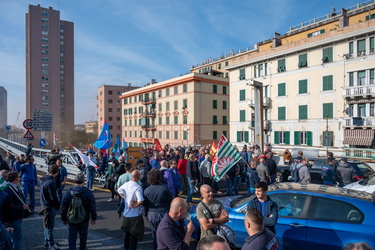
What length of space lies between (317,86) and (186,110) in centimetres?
2065

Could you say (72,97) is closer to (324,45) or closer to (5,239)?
(324,45)

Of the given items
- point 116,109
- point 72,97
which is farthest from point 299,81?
point 72,97

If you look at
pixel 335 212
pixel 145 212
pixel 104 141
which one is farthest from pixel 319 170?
pixel 104 141

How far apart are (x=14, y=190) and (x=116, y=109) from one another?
7358cm

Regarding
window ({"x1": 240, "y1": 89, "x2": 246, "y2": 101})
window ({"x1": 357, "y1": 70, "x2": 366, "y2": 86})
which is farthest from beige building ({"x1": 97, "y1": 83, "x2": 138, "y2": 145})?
window ({"x1": 357, "y1": 70, "x2": 366, "y2": 86})

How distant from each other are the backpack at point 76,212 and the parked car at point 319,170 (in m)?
10.4

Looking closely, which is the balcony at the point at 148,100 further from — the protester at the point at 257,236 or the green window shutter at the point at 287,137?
the protester at the point at 257,236

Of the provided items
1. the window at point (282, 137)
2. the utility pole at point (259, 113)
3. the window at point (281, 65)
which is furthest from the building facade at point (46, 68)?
the utility pole at point (259, 113)

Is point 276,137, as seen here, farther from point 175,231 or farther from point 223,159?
point 175,231

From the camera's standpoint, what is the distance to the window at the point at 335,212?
14.6 ft

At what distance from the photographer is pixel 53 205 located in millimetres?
5715

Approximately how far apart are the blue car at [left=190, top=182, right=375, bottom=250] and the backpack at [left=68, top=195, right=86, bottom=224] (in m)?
2.84

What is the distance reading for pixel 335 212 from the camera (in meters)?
4.60

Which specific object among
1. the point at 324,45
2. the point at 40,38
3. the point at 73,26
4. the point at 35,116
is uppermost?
the point at 73,26
